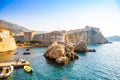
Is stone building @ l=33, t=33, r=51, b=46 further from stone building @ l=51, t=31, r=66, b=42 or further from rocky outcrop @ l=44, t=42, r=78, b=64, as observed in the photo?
rocky outcrop @ l=44, t=42, r=78, b=64

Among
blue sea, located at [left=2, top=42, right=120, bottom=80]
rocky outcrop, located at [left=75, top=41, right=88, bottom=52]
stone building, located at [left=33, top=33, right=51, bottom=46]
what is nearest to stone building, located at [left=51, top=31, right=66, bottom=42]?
stone building, located at [left=33, top=33, right=51, bottom=46]

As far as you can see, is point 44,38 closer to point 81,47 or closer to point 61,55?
point 81,47

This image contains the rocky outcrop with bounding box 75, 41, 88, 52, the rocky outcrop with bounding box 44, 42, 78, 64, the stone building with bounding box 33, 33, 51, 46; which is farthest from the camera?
the stone building with bounding box 33, 33, 51, 46

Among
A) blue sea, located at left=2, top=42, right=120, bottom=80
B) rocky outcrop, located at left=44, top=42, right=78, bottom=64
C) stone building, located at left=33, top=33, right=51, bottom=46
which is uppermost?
stone building, located at left=33, top=33, right=51, bottom=46

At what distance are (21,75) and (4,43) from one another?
4825 centimetres

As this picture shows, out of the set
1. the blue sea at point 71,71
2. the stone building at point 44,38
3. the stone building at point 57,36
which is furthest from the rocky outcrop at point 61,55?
the stone building at point 44,38

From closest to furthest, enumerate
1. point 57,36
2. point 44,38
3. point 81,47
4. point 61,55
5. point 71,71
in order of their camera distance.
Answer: point 71,71
point 61,55
point 81,47
point 57,36
point 44,38

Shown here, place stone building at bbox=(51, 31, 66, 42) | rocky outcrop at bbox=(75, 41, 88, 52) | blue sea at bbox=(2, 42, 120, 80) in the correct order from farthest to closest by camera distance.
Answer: stone building at bbox=(51, 31, 66, 42) → rocky outcrop at bbox=(75, 41, 88, 52) → blue sea at bbox=(2, 42, 120, 80)

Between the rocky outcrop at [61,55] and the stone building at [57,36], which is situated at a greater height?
the stone building at [57,36]

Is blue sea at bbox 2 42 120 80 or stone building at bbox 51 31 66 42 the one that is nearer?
blue sea at bbox 2 42 120 80

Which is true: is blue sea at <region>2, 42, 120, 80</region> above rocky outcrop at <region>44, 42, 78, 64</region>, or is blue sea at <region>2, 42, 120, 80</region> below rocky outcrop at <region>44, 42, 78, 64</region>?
below

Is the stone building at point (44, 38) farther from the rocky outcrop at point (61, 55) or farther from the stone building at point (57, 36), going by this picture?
the rocky outcrop at point (61, 55)

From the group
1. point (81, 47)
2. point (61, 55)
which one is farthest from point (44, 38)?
point (61, 55)

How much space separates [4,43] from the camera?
77062 mm
